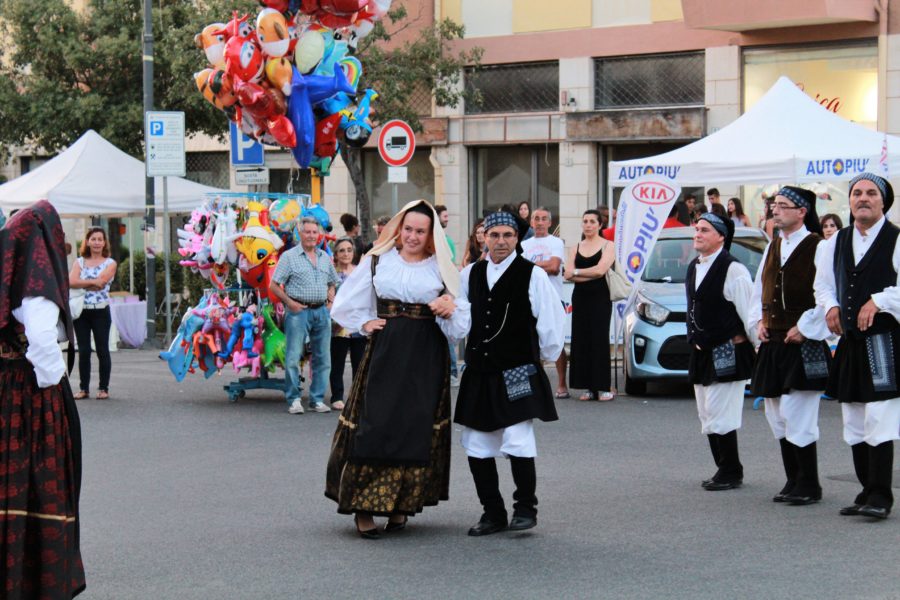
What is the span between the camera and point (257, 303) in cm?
1470

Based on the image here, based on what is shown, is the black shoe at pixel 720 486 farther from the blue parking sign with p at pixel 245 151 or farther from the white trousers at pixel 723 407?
the blue parking sign with p at pixel 245 151

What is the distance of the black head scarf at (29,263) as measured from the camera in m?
Answer: 6.22

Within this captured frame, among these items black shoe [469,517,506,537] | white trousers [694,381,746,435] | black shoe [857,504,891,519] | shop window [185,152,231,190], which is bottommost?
black shoe [469,517,506,537]

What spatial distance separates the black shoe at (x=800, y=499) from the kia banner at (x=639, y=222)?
6180 millimetres

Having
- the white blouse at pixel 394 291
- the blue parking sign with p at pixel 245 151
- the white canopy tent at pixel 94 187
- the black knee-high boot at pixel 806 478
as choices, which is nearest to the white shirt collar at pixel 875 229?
the black knee-high boot at pixel 806 478

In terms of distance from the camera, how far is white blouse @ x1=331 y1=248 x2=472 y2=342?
26.7 feet

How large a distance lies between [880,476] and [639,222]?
24.2 ft

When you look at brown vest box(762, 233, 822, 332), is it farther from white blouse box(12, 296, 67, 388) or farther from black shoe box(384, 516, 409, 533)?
white blouse box(12, 296, 67, 388)

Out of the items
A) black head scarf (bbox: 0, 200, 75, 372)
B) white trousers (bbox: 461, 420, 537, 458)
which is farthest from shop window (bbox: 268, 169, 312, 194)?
black head scarf (bbox: 0, 200, 75, 372)

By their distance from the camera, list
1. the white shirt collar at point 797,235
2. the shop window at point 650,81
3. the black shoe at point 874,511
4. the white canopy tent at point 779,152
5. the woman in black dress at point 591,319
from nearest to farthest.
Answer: the black shoe at point 874,511 < the white shirt collar at point 797,235 < the woman in black dress at point 591,319 < the white canopy tent at point 779,152 < the shop window at point 650,81

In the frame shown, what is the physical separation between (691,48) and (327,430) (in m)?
15.1

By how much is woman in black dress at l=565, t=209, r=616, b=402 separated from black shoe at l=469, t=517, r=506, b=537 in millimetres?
6527

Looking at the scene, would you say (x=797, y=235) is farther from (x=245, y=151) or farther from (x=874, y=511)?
(x=245, y=151)

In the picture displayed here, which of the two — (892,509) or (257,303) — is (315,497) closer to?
(892,509)
